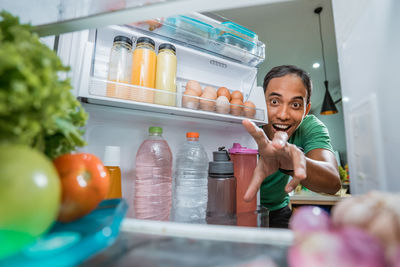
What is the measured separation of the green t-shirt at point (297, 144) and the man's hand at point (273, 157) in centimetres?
50

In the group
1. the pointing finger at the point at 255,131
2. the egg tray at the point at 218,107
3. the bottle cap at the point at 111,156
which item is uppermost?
the egg tray at the point at 218,107

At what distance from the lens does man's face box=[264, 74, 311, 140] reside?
0.97 metres

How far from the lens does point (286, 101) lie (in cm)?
97

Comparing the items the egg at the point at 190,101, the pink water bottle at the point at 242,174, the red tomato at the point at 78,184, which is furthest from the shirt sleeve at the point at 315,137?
the red tomato at the point at 78,184

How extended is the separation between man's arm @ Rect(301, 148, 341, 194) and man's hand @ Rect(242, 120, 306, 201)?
211 millimetres

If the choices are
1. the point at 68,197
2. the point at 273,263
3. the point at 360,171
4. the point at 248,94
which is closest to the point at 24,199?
the point at 68,197

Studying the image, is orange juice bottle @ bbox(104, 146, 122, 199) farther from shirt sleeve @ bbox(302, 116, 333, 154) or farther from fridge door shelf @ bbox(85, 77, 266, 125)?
shirt sleeve @ bbox(302, 116, 333, 154)

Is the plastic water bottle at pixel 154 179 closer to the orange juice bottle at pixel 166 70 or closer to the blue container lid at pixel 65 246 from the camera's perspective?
the orange juice bottle at pixel 166 70

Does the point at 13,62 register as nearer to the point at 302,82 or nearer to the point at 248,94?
the point at 248,94

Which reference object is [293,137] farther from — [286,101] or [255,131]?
[255,131]

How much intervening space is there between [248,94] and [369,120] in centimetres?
67

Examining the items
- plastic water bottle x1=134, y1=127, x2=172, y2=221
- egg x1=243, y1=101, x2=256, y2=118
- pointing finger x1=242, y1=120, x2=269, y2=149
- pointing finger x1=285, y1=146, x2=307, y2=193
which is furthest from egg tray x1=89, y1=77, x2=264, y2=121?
pointing finger x1=285, y1=146, x2=307, y2=193

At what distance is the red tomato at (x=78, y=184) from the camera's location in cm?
31

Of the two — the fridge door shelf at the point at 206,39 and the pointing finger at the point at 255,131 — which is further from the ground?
the fridge door shelf at the point at 206,39
